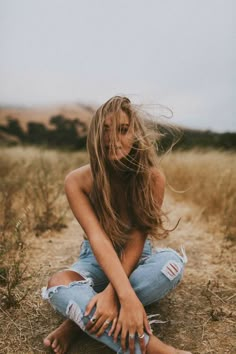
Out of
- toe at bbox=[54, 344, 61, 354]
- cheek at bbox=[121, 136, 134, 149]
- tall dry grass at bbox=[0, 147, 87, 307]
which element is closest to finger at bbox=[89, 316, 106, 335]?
toe at bbox=[54, 344, 61, 354]

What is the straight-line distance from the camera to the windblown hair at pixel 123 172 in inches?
68.5

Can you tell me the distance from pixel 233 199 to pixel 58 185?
2.11 meters

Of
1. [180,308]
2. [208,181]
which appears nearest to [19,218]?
[180,308]

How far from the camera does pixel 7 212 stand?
3.00 meters

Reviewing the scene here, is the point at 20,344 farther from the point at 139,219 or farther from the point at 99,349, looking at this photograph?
the point at 139,219

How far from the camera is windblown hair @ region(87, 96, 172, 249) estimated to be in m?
1.74

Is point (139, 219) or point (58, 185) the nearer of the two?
point (139, 219)

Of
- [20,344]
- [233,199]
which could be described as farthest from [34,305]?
[233,199]

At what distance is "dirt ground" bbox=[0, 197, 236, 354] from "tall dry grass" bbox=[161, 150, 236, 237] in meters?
0.38

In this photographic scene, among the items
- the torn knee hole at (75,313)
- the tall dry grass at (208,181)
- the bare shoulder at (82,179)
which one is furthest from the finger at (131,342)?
the tall dry grass at (208,181)

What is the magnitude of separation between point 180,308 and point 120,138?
98cm

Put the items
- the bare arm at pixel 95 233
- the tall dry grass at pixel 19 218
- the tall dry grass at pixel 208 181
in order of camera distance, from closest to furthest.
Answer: the bare arm at pixel 95 233 → the tall dry grass at pixel 19 218 → the tall dry grass at pixel 208 181

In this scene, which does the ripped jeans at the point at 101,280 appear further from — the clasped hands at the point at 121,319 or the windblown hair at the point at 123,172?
the windblown hair at the point at 123,172

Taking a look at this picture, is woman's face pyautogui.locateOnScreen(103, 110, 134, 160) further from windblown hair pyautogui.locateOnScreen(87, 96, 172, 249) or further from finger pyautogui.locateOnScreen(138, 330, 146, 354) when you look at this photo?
finger pyautogui.locateOnScreen(138, 330, 146, 354)
